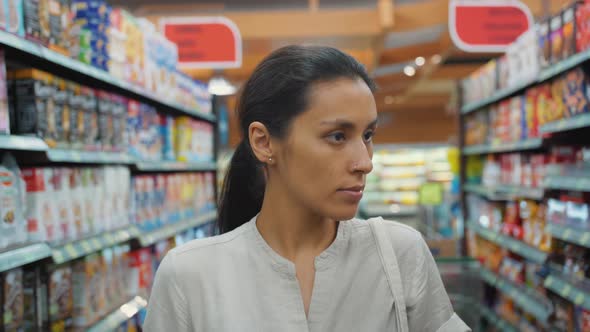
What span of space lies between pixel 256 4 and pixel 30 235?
811 cm

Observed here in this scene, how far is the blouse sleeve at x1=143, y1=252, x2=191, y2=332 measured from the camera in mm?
1304

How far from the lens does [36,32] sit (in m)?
2.29

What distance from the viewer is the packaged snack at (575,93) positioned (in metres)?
3.01

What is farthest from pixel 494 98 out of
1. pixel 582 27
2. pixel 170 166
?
pixel 170 166

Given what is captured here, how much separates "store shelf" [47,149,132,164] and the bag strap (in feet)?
4.93

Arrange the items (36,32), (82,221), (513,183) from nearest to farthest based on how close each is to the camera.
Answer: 1. (36,32)
2. (82,221)
3. (513,183)

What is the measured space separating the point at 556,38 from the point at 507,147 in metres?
1.21

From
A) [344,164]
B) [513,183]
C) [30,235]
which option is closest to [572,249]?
[513,183]

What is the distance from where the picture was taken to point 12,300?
2131 millimetres

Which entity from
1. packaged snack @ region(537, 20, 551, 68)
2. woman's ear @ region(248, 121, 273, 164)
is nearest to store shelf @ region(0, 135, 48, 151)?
woman's ear @ region(248, 121, 273, 164)

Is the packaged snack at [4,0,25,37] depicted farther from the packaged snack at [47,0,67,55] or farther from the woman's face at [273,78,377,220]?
the woman's face at [273,78,377,220]

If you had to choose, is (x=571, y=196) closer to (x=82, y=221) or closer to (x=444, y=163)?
(x=82, y=221)

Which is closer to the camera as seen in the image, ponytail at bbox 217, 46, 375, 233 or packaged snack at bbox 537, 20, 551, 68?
ponytail at bbox 217, 46, 375, 233

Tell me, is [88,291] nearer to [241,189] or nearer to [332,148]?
[241,189]
